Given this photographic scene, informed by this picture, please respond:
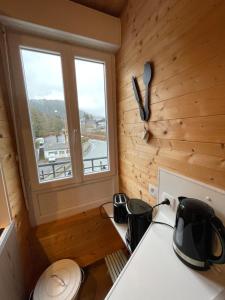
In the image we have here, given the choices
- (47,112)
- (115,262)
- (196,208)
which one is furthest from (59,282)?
(47,112)

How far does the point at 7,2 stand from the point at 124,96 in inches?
43.6

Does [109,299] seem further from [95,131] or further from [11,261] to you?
[95,131]

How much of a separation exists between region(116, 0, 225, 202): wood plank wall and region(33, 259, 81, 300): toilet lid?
2.86ft

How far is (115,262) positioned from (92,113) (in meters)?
1.55

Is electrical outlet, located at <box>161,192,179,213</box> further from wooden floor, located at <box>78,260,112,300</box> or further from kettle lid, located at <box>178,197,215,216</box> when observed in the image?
wooden floor, located at <box>78,260,112,300</box>

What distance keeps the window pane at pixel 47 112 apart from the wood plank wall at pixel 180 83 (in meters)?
0.69

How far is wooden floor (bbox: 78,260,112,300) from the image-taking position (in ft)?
4.21

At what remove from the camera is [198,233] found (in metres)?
0.59

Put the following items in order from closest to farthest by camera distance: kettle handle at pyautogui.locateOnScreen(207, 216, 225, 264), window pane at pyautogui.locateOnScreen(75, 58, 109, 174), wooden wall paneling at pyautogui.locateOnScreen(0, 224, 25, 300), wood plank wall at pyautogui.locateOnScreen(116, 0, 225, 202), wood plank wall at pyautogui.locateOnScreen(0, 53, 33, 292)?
1. kettle handle at pyautogui.locateOnScreen(207, 216, 225, 264)
2. wood plank wall at pyautogui.locateOnScreen(116, 0, 225, 202)
3. wooden wall paneling at pyautogui.locateOnScreen(0, 224, 25, 300)
4. wood plank wall at pyautogui.locateOnScreen(0, 53, 33, 292)
5. window pane at pyautogui.locateOnScreen(75, 58, 109, 174)

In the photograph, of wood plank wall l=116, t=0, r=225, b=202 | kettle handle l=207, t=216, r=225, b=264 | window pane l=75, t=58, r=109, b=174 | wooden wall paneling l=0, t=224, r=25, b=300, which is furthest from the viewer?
window pane l=75, t=58, r=109, b=174

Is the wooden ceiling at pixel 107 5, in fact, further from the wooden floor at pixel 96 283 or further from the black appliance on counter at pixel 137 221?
the wooden floor at pixel 96 283

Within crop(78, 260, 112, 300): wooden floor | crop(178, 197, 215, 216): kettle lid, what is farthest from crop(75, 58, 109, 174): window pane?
crop(178, 197, 215, 216): kettle lid

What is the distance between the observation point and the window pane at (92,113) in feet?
4.87

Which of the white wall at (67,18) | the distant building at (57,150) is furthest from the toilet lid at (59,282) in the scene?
the white wall at (67,18)
